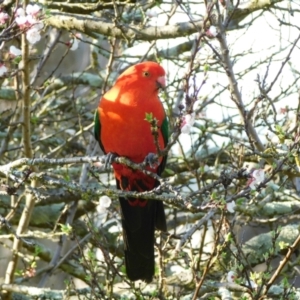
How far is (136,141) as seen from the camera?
459 cm

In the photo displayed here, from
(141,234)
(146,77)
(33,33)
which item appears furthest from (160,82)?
(141,234)

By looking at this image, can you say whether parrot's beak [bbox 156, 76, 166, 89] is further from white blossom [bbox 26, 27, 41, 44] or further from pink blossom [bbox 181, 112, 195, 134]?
pink blossom [bbox 181, 112, 195, 134]

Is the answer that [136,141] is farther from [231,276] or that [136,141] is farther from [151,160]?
[231,276]

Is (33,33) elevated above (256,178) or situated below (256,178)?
above

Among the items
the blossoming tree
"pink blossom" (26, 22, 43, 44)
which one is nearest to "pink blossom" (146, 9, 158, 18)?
the blossoming tree

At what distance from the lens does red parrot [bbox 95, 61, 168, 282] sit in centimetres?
459

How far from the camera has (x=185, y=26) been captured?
15.9 ft

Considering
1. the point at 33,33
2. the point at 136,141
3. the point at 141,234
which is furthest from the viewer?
the point at 141,234

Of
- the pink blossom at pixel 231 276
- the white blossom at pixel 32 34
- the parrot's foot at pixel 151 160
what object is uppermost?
the white blossom at pixel 32 34

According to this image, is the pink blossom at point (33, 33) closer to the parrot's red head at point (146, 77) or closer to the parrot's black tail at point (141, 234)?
the parrot's red head at point (146, 77)

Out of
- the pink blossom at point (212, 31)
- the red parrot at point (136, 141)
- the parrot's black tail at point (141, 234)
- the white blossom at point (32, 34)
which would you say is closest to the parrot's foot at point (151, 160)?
the red parrot at point (136, 141)

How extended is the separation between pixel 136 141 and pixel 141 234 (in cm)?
79

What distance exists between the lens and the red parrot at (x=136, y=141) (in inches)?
181

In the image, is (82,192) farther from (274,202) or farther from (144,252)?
(274,202)
